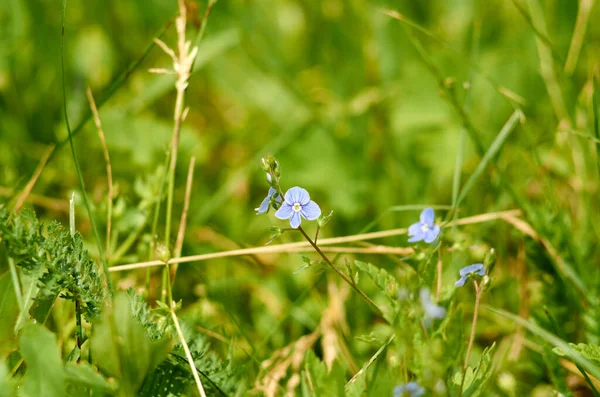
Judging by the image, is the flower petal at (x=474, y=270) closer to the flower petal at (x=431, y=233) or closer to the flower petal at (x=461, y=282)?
the flower petal at (x=461, y=282)

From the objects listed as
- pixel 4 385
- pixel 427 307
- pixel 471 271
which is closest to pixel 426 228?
pixel 471 271

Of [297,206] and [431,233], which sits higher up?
[297,206]

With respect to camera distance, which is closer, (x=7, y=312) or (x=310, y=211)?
(x=310, y=211)

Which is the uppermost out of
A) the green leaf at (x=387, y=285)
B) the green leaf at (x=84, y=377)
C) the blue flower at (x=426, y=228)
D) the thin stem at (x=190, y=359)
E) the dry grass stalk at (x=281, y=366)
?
the blue flower at (x=426, y=228)

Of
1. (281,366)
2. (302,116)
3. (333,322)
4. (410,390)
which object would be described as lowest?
(333,322)

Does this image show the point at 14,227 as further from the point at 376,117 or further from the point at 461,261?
the point at 376,117

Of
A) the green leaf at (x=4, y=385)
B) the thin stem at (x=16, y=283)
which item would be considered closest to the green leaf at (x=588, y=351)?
the green leaf at (x=4, y=385)

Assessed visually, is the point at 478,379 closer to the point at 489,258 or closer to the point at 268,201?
the point at 489,258
